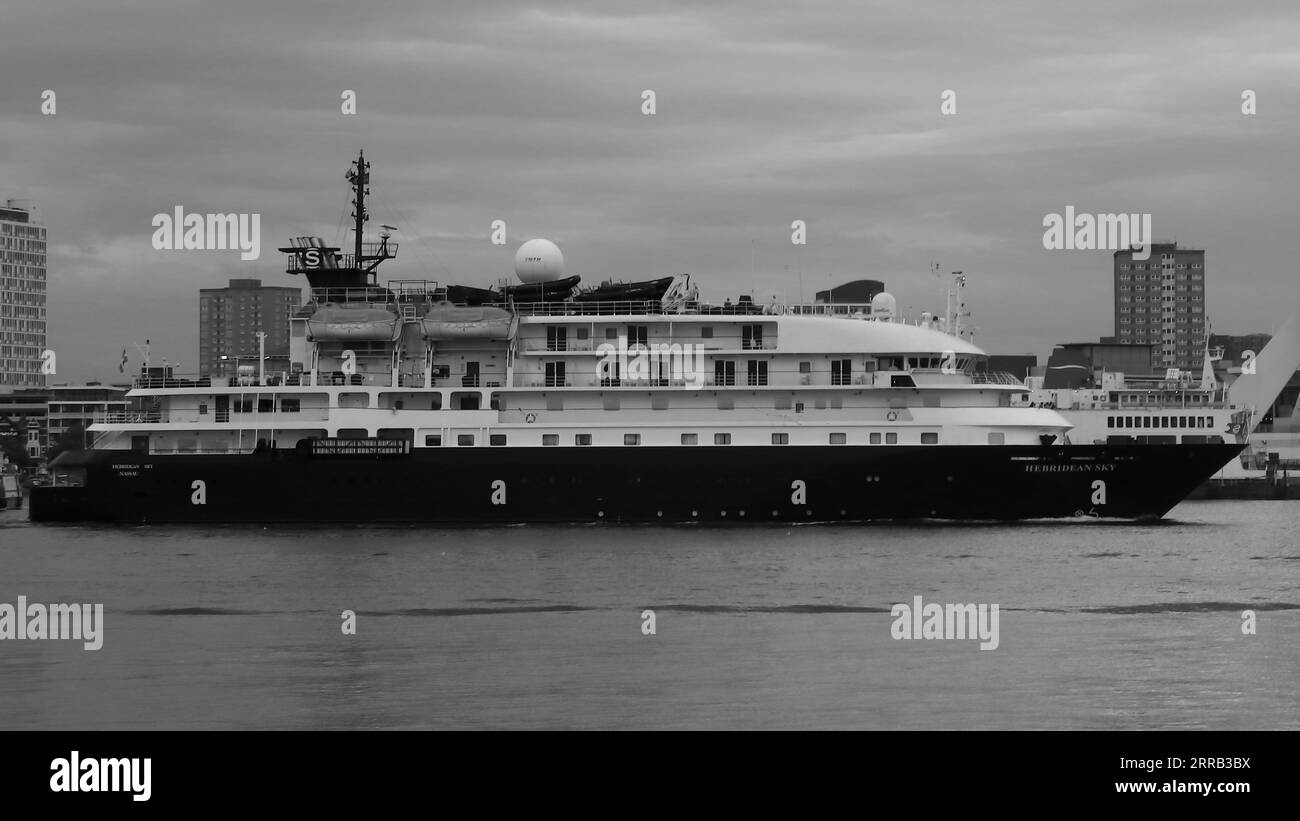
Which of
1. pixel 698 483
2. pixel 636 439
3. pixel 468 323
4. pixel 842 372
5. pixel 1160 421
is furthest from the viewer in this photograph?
pixel 1160 421

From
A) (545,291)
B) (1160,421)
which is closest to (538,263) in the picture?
(545,291)

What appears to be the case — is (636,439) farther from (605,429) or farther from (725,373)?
(725,373)

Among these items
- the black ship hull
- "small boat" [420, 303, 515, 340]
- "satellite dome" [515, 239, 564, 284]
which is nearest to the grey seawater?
the black ship hull

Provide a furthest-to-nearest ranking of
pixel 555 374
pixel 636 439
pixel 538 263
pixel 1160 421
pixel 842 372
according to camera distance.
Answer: pixel 1160 421 < pixel 538 263 < pixel 555 374 < pixel 842 372 < pixel 636 439

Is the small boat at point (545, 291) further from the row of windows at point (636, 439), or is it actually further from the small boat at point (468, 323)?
the row of windows at point (636, 439)

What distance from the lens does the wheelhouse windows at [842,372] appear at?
53250mm

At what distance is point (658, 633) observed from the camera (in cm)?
2895

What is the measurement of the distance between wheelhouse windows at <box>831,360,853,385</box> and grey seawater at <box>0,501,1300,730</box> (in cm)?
540

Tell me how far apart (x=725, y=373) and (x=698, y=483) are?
373 cm

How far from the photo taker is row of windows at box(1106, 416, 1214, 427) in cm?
9256

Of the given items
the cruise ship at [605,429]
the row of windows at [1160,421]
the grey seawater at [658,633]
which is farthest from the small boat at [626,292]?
the row of windows at [1160,421]

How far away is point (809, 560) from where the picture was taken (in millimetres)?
41125

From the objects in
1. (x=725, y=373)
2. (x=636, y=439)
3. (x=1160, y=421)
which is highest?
(x=725, y=373)
